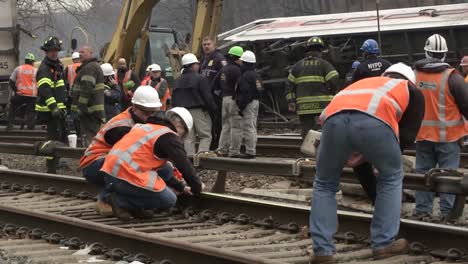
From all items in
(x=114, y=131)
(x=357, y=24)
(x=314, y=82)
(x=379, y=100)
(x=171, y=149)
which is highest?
(x=357, y=24)

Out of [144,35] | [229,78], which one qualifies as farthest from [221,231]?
[144,35]

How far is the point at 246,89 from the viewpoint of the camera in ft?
45.0

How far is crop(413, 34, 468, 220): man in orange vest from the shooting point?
343 inches

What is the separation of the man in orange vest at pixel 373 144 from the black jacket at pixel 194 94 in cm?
713

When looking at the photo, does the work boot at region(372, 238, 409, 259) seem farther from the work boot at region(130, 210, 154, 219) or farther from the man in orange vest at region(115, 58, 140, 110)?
the man in orange vest at region(115, 58, 140, 110)

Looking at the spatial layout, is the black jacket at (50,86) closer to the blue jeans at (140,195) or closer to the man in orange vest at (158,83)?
the man in orange vest at (158,83)

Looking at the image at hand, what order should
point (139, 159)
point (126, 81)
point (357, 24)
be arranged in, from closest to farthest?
point (139, 159) < point (126, 81) < point (357, 24)

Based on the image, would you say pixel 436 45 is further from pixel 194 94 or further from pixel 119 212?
pixel 194 94

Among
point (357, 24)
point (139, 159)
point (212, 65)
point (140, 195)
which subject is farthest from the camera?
point (357, 24)

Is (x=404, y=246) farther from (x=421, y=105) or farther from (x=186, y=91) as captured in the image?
(x=186, y=91)

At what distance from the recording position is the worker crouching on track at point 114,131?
348 inches

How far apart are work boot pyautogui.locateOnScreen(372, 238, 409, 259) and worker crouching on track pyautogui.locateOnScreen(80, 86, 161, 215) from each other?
3019 millimetres

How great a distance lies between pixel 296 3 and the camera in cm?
5562

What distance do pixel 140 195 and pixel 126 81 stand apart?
9.48 meters
